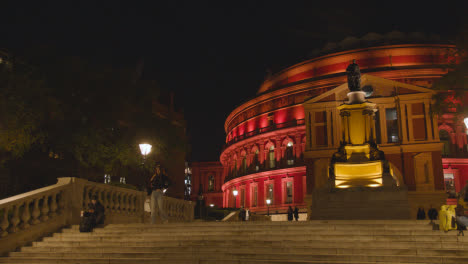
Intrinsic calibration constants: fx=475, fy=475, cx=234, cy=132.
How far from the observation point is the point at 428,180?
41781 millimetres

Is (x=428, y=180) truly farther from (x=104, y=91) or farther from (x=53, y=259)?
(x=53, y=259)

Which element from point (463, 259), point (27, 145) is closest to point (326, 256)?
point (463, 259)

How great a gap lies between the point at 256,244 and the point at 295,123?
1942 inches

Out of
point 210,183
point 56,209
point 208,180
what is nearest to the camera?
point 56,209

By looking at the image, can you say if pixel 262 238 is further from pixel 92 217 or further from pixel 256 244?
pixel 92 217

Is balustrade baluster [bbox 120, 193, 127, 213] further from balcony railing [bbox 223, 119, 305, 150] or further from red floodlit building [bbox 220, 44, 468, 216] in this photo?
balcony railing [bbox 223, 119, 305, 150]

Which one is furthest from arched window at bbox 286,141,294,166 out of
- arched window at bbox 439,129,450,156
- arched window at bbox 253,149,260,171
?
arched window at bbox 439,129,450,156

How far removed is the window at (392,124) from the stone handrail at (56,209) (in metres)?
30.8

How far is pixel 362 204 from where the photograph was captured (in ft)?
65.8

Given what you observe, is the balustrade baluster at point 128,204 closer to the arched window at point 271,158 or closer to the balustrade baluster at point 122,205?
the balustrade baluster at point 122,205

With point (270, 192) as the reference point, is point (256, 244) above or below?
below

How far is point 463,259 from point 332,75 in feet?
160

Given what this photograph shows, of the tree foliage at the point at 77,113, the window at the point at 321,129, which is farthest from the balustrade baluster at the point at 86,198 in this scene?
the window at the point at 321,129

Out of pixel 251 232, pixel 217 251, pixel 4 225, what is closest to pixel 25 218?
pixel 4 225
